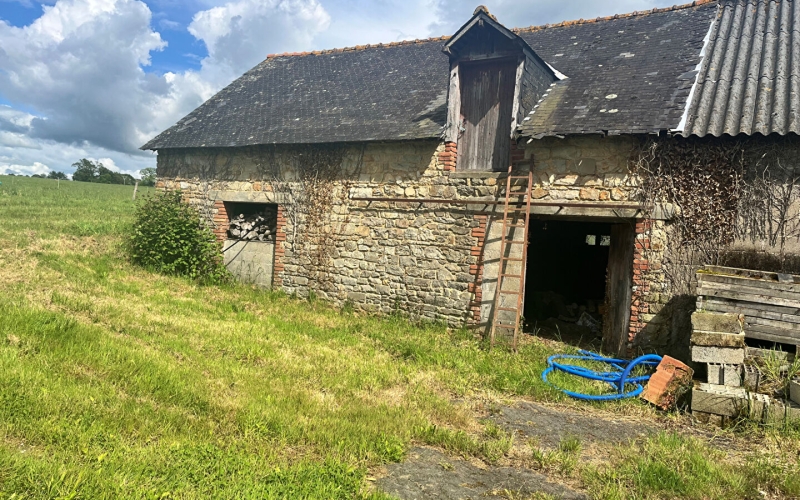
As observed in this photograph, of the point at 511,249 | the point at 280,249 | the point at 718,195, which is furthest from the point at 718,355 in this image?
the point at 280,249

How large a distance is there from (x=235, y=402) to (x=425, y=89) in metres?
7.97

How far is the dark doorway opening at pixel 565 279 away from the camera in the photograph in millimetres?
10562

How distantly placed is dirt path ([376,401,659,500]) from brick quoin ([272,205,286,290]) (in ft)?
21.2

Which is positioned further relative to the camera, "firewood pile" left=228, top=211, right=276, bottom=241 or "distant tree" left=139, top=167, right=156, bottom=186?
"distant tree" left=139, top=167, right=156, bottom=186

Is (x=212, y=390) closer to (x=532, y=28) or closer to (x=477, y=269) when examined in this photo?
(x=477, y=269)

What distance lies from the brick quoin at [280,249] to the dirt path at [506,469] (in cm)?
646

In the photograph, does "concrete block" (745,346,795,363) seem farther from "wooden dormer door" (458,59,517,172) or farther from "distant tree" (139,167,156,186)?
"distant tree" (139,167,156,186)

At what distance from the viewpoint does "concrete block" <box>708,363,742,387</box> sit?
17.4 ft

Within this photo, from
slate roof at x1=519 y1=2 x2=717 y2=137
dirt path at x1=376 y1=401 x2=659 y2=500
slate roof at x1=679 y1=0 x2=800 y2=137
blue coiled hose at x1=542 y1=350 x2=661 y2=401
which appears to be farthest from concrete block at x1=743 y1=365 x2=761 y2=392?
slate roof at x1=519 y1=2 x2=717 y2=137

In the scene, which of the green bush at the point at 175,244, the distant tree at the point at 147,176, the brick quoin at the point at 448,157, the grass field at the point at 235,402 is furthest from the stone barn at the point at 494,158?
the distant tree at the point at 147,176

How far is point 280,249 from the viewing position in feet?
34.6

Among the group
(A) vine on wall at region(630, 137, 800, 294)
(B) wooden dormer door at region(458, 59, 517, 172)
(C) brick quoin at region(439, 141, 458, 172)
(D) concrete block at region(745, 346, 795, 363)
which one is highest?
(B) wooden dormer door at region(458, 59, 517, 172)

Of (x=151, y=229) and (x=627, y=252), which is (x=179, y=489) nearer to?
(x=627, y=252)

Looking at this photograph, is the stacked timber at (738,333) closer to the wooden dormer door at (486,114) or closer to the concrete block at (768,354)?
the concrete block at (768,354)
